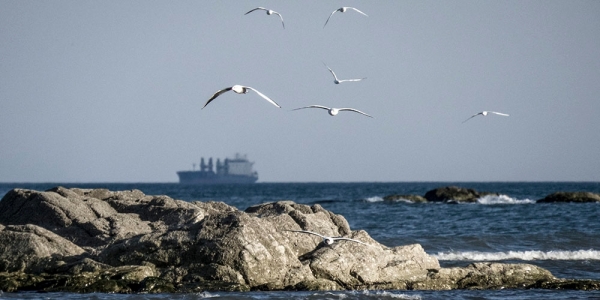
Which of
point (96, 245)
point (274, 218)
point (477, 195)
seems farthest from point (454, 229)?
point (477, 195)

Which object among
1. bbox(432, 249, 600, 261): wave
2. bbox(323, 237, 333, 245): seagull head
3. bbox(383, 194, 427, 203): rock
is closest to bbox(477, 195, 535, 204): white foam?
bbox(383, 194, 427, 203): rock

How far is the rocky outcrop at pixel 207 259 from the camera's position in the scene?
15.4 metres

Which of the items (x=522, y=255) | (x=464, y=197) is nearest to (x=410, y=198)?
(x=464, y=197)

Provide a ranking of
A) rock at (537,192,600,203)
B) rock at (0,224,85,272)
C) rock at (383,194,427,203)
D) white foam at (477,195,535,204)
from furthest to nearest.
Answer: rock at (383,194,427,203)
white foam at (477,195,535,204)
rock at (537,192,600,203)
rock at (0,224,85,272)

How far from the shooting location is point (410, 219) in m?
39.0

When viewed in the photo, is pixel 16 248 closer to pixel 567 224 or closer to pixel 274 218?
pixel 274 218

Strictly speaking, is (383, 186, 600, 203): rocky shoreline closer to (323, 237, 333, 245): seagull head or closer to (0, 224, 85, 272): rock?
(323, 237, 333, 245): seagull head

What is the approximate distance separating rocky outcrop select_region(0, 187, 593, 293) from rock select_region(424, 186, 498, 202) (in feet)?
155

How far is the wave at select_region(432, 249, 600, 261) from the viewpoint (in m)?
23.6

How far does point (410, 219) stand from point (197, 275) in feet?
80.5

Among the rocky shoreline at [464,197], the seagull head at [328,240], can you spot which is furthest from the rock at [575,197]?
the seagull head at [328,240]

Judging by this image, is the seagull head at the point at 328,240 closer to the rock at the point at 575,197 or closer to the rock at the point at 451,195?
the rock at the point at 575,197

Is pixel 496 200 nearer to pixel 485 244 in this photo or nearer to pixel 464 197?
pixel 464 197

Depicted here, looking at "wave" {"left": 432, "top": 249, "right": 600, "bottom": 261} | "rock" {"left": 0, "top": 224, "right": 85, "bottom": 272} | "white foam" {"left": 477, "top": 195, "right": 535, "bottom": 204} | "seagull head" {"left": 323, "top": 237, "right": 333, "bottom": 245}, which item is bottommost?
"wave" {"left": 432, "top": 249, "right": 600, "bottom": 261}
